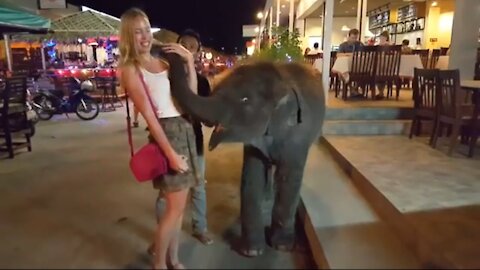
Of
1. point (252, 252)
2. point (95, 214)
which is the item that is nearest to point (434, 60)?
point (252, 252)

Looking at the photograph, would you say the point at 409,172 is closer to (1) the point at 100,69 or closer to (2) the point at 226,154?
(2) the point at 226,154

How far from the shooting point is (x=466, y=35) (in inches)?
215

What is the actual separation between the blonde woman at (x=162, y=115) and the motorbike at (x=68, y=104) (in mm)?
7240

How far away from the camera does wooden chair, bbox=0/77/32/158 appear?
17.0ft

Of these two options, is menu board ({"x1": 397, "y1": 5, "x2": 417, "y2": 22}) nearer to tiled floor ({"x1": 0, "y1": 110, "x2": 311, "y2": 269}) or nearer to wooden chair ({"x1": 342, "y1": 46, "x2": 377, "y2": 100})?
wooden chair ({"x1": 342, "y1": 46, "x2": 377, "y2": 100})

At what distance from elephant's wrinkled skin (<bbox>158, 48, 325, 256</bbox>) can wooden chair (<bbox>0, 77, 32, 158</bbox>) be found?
13.6 ft

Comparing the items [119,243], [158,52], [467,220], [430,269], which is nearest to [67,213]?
[119,243]

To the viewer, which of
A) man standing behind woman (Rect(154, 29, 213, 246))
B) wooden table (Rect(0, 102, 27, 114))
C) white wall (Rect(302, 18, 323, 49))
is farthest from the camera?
white wall (Rect(302, 18, 323, 49))

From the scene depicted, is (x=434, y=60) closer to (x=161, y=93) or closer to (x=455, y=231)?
(x=455, y=231)

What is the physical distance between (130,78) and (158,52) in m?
0.32

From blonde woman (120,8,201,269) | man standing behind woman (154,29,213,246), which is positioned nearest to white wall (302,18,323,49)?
man standing behind woman (154,29,213,246)

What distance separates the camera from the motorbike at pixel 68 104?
8.69 m

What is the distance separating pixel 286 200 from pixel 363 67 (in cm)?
432

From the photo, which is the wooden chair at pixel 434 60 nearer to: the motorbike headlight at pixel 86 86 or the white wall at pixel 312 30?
the motorbike headlight at pixel 86 86
